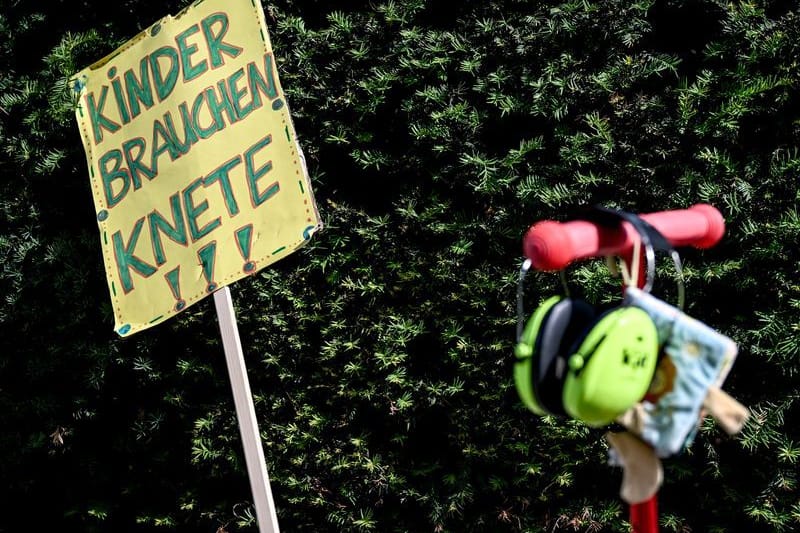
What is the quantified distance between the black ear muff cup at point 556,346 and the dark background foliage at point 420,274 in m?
1.04

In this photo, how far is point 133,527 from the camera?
10.2 feet

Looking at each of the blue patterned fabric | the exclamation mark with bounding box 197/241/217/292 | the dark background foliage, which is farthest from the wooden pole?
the blue patterned fabric

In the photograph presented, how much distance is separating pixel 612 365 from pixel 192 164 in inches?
54.2

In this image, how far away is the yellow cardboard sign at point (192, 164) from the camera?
2.08 metres

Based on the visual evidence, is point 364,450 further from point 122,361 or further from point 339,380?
point 122,361

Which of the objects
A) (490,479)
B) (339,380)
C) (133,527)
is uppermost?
(339,380)

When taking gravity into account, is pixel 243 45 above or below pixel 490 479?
above

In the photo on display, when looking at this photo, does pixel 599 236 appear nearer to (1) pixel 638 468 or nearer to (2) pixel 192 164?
(1) pixel 638 468

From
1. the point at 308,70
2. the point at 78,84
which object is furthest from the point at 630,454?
the point at 78,84

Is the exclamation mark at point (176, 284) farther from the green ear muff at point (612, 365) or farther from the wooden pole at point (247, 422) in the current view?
the green ear muff at point (612, 365)

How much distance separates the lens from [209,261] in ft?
7.06

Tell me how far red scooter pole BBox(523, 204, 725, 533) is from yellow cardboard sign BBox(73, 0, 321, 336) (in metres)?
0.91

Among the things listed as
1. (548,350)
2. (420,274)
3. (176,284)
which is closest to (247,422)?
(176,284)

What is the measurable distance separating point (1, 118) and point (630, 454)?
2.58 metres
